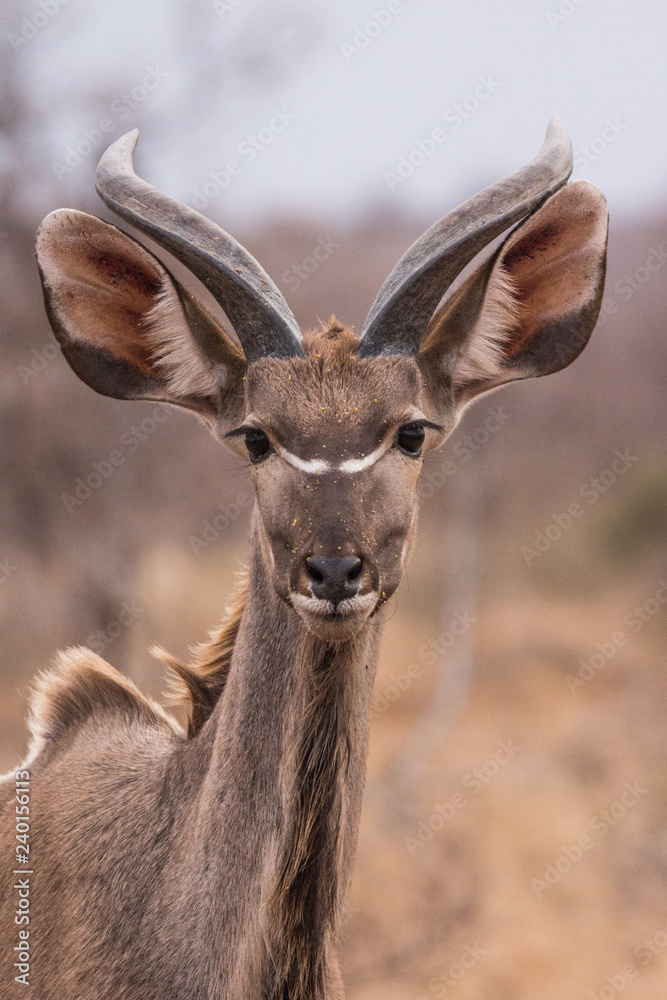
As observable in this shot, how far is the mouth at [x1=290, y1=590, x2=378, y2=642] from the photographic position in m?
2.79

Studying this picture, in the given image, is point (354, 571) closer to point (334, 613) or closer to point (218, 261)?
point (334, 613)

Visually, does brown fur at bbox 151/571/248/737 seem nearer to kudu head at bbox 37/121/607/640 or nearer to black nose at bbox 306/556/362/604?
kudu head at bbox 37/121/607/640

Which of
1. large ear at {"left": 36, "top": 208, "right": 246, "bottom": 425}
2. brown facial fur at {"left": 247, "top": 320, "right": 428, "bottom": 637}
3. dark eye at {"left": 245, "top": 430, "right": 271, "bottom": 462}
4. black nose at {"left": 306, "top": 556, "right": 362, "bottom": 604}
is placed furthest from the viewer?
large ear at {"left": 36, "top": 208, "right": 246, "bottom": 425}

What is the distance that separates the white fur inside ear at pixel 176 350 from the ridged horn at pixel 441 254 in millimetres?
582

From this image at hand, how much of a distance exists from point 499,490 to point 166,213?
15.0 metres

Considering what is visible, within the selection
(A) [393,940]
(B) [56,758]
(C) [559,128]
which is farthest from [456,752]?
(C) [559,128]

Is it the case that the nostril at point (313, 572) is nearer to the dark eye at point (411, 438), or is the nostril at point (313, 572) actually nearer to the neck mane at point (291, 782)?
the neck mane at point (291, 782)

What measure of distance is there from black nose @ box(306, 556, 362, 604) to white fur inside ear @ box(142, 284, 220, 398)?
93cm

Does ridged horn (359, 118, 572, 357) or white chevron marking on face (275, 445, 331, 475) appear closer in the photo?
white chevron marking on face (275, 445, 331, 475)

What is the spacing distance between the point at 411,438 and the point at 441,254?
576 mm

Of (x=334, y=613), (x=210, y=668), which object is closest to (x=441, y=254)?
(x=334, y=613)

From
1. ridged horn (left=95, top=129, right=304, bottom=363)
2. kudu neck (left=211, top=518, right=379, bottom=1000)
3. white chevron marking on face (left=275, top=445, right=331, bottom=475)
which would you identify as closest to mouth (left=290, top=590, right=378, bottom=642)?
kudu neck (left=211, top=518, right=379, bottom=1000)

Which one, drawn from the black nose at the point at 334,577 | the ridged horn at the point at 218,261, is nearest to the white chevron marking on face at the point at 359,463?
the black nose at the point at 334,577

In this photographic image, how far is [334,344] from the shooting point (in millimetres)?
3256
